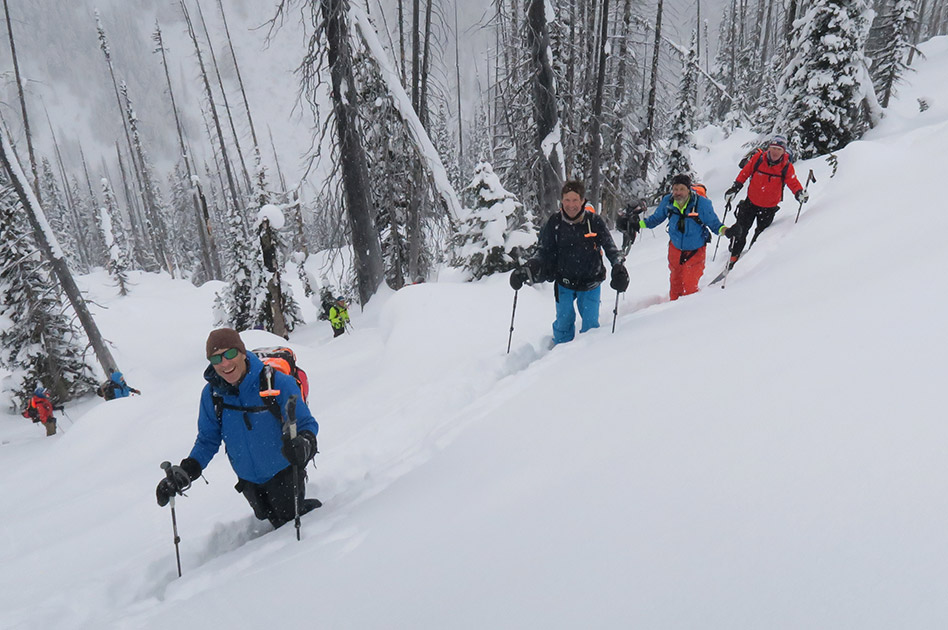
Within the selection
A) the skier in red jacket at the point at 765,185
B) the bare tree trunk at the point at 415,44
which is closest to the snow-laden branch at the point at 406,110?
the bare tree trunk at the point at 415,44

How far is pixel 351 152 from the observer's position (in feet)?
28.4

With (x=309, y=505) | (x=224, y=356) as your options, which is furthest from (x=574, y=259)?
(x=224, y=356)

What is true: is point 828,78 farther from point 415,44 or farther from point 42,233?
point 42,233

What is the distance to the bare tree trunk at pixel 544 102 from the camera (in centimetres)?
938

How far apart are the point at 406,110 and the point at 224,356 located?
6.66 metres

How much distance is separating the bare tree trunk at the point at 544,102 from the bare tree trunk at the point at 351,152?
148 inches

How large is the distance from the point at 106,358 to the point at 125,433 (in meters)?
8.55

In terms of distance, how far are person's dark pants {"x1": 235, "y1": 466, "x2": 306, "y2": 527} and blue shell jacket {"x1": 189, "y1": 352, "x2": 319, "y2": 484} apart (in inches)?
4.9

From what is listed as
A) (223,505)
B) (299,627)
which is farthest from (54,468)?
(299,627)

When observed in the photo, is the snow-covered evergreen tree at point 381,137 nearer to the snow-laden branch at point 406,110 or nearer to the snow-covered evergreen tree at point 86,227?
the snow-laden branch at point 406,110

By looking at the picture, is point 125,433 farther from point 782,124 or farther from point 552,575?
point 782,124

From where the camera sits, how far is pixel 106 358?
13633 mm

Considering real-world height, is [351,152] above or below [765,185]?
above

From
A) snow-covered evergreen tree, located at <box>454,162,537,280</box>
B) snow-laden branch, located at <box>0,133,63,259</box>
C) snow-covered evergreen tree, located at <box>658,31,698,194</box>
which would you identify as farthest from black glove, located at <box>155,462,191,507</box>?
snow-covered evergreen tree, located at <box>658,31,698,194</box>
